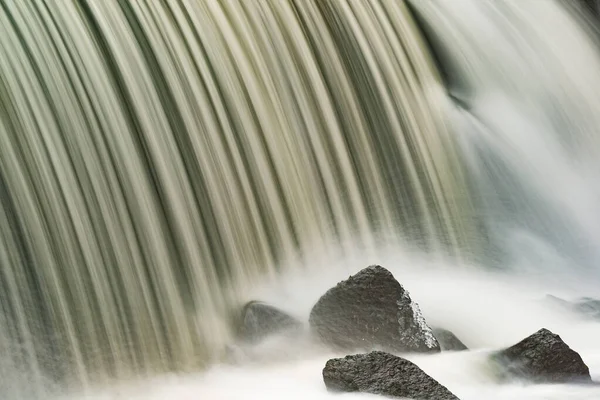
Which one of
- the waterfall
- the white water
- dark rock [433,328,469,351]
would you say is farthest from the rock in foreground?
dark rock [433,328,469,351]

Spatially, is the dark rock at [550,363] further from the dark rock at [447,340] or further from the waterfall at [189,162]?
the waterfall at [189,162]

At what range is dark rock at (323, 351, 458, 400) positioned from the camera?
12.4ft

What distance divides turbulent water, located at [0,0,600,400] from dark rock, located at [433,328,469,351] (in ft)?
0.40

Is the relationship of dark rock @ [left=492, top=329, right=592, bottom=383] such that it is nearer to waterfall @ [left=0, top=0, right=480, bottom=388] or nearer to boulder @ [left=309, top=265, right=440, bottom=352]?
boulder @ [left=309, top=265, right=440, bottom=352]

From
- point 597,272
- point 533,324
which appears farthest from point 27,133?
point 597,272

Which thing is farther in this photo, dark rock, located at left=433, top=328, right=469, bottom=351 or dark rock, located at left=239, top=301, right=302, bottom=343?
dark rock, located at left=433, top=328, right=469, bottom=351

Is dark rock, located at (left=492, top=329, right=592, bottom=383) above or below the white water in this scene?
below

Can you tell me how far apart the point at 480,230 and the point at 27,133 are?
2.90 metres

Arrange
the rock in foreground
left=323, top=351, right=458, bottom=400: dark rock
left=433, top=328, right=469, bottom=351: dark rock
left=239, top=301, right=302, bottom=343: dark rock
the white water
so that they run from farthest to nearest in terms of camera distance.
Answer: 1. the rock in foreground
2. left=433, top=328, right=469, bottom=351: dark rock
3. left=239, top=301, right=302, bottom=343: dark rock
4. the white water
5. left=323, top=351, right=458, bottom=400: dark rock

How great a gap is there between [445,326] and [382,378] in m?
1.14

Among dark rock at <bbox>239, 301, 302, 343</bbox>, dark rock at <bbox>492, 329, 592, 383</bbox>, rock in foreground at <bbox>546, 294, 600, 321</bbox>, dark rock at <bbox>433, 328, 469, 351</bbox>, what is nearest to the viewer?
dark rock at <bbox>492, 329, 592, 383</bbox>

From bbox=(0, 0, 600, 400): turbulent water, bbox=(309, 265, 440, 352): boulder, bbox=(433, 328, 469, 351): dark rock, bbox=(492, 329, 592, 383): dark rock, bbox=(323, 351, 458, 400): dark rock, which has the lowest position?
Answer: bbox=(492, 329, 592, 383): dark rock

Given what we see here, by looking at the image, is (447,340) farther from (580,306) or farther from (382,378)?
(580,306)

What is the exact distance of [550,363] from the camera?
420cm
